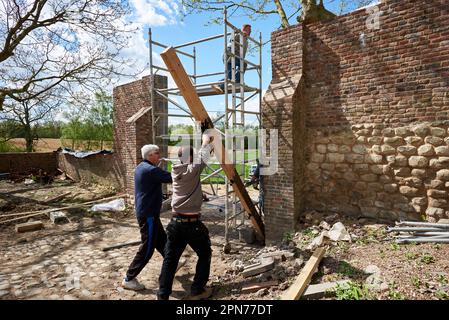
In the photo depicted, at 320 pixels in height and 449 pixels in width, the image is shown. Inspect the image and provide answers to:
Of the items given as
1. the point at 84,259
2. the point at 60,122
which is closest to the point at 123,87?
the point at 84,259

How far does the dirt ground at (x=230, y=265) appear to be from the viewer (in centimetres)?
335

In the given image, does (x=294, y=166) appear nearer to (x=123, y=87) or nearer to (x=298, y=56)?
(x=298, y=56)

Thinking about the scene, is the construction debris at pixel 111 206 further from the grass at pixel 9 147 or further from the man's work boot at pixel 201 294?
the grass at pixel 9 147

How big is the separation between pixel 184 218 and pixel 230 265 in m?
1.95

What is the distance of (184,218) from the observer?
11.5 ft

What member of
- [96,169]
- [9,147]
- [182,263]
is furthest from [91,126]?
[182,263]

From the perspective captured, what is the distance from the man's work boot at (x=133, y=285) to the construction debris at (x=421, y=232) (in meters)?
4.13

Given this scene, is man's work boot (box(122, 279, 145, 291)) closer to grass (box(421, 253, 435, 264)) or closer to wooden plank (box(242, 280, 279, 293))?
wooden plank (box(242, 280, 279, 293))

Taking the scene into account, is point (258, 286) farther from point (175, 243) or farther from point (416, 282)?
point (416, 282)

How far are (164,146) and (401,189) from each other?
6473 mm

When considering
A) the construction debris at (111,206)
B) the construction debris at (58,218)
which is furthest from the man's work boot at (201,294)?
the construction debris at (58,218)

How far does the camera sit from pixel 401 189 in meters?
4.89

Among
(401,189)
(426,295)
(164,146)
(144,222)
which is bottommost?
(426,295)
